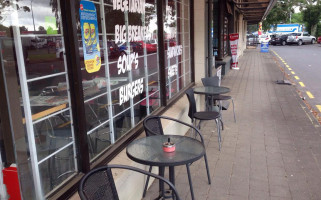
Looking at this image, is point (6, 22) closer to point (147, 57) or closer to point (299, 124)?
point (147, 57)

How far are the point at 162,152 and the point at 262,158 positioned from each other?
2222 millimetres

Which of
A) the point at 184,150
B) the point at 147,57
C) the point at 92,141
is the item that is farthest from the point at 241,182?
the point at 147,57

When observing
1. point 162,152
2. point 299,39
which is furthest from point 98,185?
point 299,39

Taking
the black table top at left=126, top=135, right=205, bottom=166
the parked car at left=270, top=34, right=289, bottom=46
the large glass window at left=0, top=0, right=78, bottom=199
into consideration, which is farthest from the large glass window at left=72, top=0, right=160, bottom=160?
the parked car at left=270, top=34, right=289, bottom=46

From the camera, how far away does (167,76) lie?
5195 millimetres

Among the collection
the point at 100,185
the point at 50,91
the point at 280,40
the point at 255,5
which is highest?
the point at 255,5

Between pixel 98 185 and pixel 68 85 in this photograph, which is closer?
pixel 98 185

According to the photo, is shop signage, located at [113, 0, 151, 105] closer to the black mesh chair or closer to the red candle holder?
the red candle holder

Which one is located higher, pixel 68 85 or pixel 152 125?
pixel 68 85

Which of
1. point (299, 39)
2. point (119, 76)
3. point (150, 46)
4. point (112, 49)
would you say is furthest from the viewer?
point (299, 39)

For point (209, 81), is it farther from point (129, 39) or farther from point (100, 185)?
point (100, 185)

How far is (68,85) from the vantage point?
7.92 ft

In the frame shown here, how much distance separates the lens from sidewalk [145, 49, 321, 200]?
3.32 m

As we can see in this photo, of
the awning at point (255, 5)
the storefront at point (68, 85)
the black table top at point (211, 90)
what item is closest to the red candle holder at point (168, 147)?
the storefront at point (68, 85)
